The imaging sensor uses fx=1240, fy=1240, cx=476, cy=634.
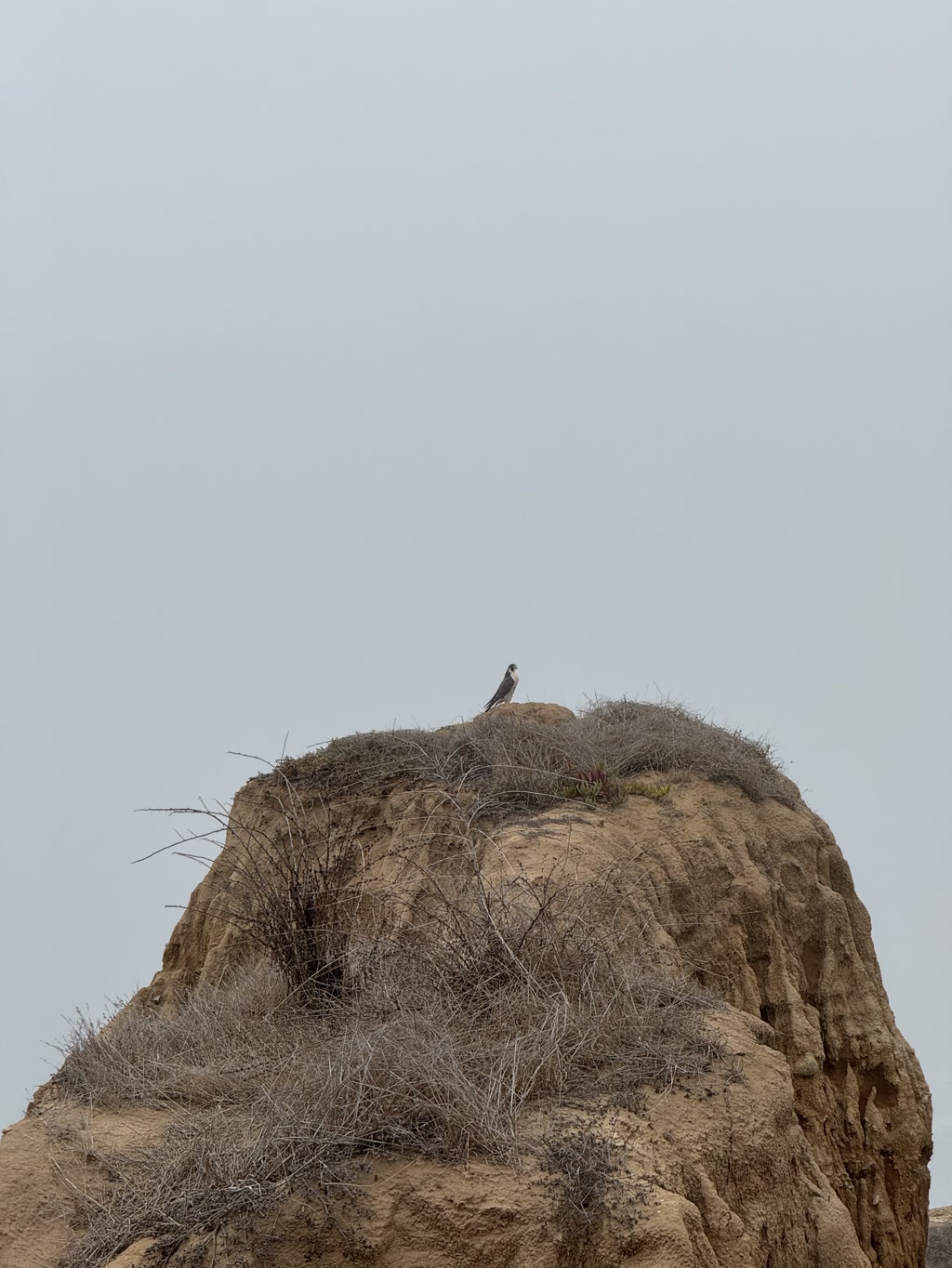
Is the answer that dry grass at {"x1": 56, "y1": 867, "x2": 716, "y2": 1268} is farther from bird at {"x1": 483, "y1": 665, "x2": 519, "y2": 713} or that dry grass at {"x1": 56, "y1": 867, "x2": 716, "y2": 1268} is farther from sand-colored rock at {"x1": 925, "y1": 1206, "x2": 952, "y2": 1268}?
sand-colored rock at {"x1": 925, "y1": 1206, "x2": 952, "y2": 1268}

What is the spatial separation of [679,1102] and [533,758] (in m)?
6.60

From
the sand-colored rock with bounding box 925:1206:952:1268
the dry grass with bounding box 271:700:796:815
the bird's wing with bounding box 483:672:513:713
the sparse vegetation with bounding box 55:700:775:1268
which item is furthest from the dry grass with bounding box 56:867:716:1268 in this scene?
the sand-colored rock with bounding box 925:1206:952:1268

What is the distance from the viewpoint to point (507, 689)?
17.6 m

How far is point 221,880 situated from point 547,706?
16.8ft

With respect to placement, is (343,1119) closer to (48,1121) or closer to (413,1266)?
(413,1266)

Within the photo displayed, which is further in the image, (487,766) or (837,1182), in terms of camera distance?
(487,766)

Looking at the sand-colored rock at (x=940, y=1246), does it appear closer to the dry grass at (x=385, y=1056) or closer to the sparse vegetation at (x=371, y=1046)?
the sparse vegetation at (x=371, y=1046)

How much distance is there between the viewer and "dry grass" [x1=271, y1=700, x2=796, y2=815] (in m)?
12.2

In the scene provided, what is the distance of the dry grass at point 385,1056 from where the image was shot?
17.3ft

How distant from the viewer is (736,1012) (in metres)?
7.82

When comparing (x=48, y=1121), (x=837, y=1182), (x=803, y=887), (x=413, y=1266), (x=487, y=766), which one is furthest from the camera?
(x=803, y=887)

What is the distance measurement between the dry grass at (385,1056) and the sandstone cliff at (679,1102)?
15cm

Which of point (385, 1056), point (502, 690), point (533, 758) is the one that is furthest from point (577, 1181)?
point (502, 690)

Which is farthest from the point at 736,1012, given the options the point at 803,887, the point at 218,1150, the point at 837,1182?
the point at 803,887
